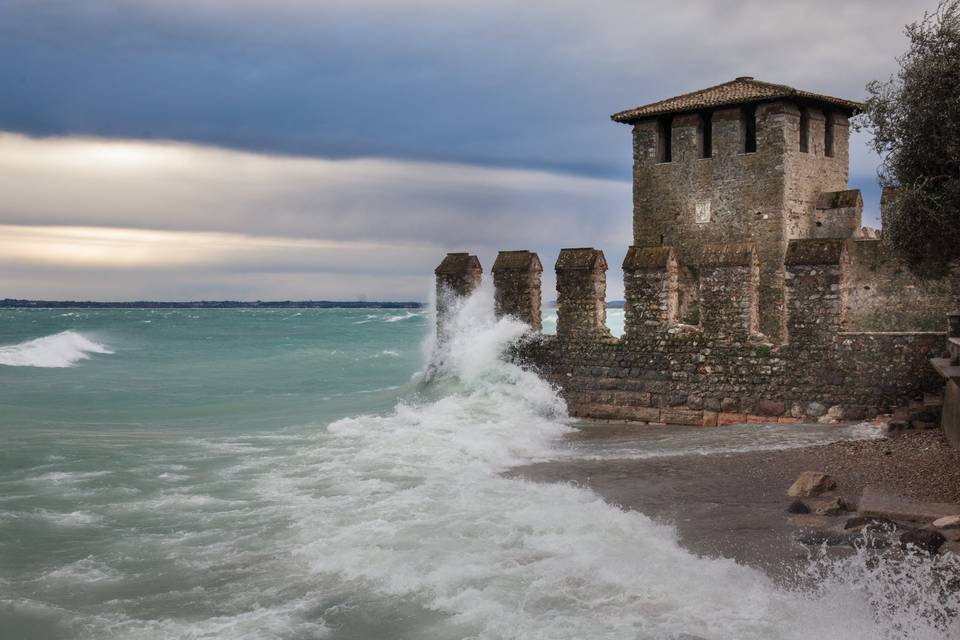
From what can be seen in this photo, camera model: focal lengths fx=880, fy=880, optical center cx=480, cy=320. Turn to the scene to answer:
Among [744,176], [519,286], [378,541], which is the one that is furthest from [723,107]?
[378,541]

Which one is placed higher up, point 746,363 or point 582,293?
point 582,293

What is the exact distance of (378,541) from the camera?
7602mm

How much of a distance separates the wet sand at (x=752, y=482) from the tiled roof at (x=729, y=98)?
314 inches

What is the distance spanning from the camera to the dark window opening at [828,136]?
18.1 m

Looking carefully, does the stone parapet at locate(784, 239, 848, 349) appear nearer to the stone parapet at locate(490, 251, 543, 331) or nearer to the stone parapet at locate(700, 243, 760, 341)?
the stone parapet at locate(700, 243, 760, 341)

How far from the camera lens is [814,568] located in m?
6.34

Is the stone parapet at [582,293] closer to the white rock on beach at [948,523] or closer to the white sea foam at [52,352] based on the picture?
the white rock on beach at [948,523]

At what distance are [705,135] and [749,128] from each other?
0.88 meters

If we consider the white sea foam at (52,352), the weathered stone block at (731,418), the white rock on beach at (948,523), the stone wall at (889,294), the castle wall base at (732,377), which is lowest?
the white sea foam at (52,352)

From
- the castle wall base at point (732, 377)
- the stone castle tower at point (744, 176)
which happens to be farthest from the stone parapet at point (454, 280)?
the stone castle tower at point (744, 176)

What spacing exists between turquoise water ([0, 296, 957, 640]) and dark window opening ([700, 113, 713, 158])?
5.65 metres

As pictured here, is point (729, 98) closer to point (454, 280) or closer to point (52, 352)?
point (454, 280)

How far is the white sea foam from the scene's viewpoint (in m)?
38.9

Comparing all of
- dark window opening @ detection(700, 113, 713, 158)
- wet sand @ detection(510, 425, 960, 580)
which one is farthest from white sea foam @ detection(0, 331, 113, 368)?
wet sand @ detection(510, 425, 960, 580)
